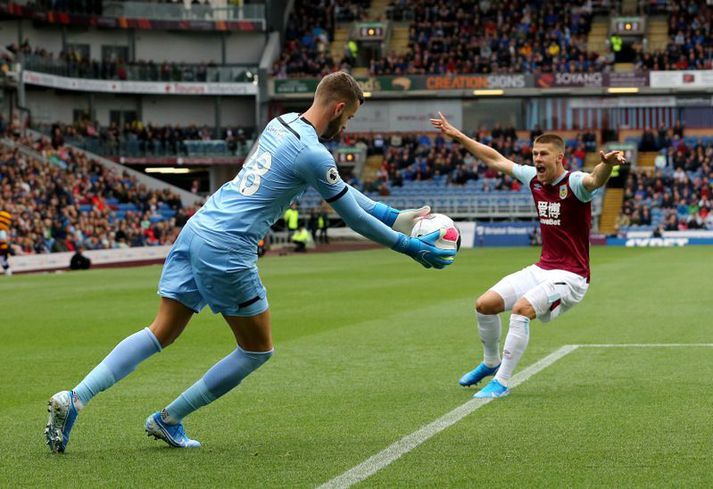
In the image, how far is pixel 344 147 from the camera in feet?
213

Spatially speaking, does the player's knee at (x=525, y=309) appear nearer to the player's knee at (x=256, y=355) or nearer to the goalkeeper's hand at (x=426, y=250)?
the goalkeeper's hand at (x=426, y=250)

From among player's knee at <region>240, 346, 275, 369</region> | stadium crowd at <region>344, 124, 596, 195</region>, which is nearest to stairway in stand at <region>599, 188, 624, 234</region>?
stadium crowd at <region>344, 124, 596, 195</region>

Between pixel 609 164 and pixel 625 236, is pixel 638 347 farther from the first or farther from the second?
pixel 625 236

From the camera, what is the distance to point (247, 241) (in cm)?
729

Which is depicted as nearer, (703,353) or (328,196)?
(328,196)

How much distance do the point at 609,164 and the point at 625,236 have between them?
4557cm

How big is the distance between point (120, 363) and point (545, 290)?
4.14 m

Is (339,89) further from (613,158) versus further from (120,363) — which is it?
(613,158)

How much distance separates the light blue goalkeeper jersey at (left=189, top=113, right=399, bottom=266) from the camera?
7145mm

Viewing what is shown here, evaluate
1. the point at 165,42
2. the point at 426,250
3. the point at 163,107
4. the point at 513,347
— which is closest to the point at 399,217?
the point at 426,250

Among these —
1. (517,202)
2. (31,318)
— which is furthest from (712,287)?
(517,202)

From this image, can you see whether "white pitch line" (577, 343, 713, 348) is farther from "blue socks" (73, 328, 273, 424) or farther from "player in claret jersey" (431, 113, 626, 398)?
"blue socks" (73, 328, 273, 424)

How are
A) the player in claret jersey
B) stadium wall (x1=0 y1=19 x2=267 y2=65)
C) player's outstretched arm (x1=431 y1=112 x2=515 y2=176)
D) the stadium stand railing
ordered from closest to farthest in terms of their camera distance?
1. the player in claret jersey
2. player's outstretched arm (x1=431 y1=112 x2=515 y2=176)
3. stadium wall (x1=0 y1=19 x2=267 y2=65)
4. the stadium stand railing

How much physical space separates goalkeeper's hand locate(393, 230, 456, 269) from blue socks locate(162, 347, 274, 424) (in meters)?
1.12
